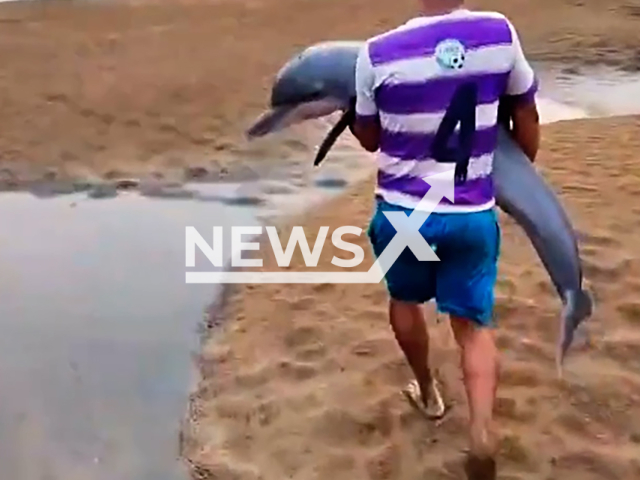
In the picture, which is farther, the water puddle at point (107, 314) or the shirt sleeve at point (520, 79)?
the water puddle at point (107, 314)

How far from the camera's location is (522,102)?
2490 mm

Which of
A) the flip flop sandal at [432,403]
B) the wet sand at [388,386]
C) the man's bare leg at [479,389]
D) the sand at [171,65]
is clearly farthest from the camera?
the sand at [171,65]

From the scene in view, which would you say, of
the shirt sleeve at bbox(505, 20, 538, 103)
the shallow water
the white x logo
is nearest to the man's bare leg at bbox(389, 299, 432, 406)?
the white x logo

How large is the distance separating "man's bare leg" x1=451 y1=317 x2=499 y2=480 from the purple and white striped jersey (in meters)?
0.34

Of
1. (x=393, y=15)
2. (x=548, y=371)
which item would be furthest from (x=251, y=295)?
(x=393, y=15)

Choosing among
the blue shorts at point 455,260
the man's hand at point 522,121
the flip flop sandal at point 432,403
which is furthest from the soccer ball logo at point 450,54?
the flip flop sandal at point 432,403

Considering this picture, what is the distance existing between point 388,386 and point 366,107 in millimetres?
1139

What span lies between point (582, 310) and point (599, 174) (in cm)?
245

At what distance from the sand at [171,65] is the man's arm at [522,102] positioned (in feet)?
10.1

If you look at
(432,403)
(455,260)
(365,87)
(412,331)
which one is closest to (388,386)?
(432,403)

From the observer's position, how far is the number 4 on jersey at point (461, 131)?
7.72 ft

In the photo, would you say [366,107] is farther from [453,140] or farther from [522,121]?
[522,121]

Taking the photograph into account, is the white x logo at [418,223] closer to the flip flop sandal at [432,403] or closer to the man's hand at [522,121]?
the man's hand at [522,121]

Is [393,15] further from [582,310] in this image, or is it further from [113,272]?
[582,310]
